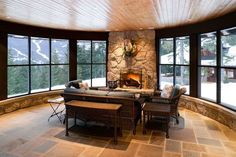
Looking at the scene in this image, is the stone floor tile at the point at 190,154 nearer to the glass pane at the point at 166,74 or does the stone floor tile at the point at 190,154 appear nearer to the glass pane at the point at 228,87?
the glass pane at the point at 228,87

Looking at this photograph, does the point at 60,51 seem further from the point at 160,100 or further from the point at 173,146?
the point at 173,146

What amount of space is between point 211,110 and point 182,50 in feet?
7.68

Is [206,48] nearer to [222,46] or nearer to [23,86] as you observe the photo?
[222,46]

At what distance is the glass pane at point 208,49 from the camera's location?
5.59 m

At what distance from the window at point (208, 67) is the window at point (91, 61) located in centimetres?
387

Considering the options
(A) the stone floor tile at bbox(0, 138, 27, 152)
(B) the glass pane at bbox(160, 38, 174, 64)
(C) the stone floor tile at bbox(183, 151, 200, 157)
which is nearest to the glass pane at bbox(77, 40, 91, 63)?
(B) the glass pane at bbox(160, 38, 174, 64)

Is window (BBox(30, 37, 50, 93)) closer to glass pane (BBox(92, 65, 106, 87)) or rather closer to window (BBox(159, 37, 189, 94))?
glass pane (BBox(92, 65, 106, 87))

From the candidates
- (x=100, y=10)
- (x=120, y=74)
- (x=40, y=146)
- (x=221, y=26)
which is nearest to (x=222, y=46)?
(x=221, y=26)

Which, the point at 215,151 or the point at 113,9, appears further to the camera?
the point at 113,9

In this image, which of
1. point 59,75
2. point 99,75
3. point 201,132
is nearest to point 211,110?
point 201,132

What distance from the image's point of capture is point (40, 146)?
367 centimetres

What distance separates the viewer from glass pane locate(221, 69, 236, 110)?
4.81 metres

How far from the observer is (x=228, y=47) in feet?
16.3

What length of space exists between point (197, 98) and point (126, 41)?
3338mm
